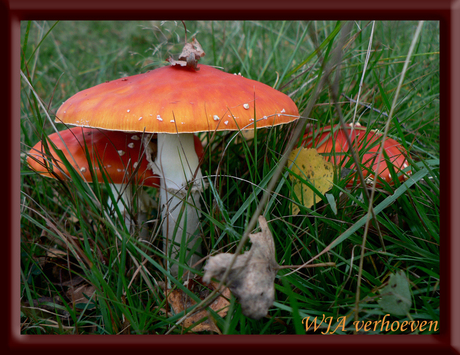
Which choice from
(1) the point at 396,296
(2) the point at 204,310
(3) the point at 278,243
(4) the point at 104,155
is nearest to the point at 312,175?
(3) the point at 278,243

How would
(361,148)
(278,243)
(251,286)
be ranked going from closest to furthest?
(251,286) < (278,243) < (361,148)

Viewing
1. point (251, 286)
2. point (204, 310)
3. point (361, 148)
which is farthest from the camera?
point (361, 148)

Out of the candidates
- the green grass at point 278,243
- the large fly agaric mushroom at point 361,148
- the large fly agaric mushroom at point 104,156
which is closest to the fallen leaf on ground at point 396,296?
the green grass at point 278,243
